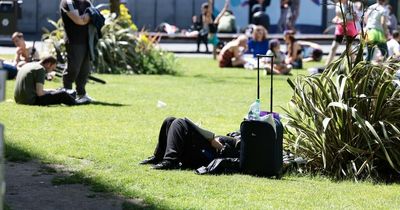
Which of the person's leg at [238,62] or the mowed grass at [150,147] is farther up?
the person's leg at [238,62]

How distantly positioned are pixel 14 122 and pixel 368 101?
4844mm

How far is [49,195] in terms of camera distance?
7.61 meters

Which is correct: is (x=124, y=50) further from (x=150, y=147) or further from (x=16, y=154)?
(x=16, y=154)

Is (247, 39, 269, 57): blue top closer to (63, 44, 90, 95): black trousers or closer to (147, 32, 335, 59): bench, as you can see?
(147, 32, 335, 59): bench

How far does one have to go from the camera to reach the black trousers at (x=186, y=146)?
29.7ft

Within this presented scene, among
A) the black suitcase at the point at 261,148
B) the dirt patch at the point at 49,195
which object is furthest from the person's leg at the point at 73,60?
the black suitcase at the point at 261,148

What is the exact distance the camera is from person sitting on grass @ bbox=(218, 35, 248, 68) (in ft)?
78.3

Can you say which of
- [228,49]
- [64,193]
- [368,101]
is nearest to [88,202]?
[64,193]

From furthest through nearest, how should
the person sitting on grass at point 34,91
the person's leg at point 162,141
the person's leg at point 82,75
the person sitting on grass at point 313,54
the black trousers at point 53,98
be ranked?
1. the person sitting on grass at point 313,54
2. the person's leg at point 82,75
3. the black trousers at point 53,98
4. the person sitting on grass at point 34,91
5. the person's leg at point 162,141

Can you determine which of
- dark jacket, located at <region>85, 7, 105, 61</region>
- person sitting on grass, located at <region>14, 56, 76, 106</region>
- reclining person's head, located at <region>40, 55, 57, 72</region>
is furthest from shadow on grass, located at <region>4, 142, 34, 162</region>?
reclining person's head, located at <region>40, 55, 57, 72</region>

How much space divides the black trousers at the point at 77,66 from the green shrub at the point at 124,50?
5.25 metres

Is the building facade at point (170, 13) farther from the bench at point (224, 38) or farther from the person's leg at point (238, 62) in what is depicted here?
the person's leg at point (238, 62)

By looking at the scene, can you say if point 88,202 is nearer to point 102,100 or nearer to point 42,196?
point 42,196

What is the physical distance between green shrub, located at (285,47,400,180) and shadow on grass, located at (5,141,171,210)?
220cm
